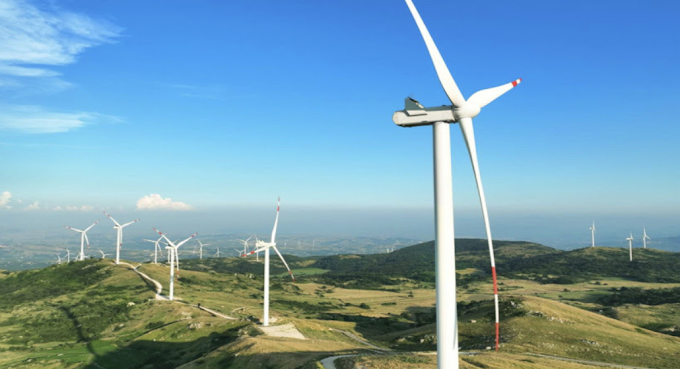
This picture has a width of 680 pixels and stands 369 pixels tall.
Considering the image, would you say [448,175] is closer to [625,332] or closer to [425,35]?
[425,35]

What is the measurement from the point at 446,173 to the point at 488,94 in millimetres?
7068

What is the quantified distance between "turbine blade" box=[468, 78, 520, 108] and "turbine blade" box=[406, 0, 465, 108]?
3.68 feet

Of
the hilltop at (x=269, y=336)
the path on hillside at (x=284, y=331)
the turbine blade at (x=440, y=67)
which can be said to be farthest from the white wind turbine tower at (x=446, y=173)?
the path on hillside at (x=284, y=331)

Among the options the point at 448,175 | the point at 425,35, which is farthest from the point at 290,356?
the point at 425,35

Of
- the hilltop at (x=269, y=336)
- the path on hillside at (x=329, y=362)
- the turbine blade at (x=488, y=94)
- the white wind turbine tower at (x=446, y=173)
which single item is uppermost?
the turbine blade at (x=488, y=94)

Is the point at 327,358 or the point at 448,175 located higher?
the point at 448,175

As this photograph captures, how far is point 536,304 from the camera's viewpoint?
105m

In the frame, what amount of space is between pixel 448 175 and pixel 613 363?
61.7m

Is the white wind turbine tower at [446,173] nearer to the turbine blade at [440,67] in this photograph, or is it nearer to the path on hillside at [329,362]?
the turbine blade at [440,67]

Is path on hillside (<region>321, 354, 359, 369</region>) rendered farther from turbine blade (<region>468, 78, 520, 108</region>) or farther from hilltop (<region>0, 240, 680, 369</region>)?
turbine blade (<region>468, 78, 520, 108</region>)

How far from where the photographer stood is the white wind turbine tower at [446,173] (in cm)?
2791

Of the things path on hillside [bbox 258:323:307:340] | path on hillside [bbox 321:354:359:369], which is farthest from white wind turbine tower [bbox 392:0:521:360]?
path on hillside [bbox 258:323:307:340]

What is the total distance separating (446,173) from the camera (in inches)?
1124

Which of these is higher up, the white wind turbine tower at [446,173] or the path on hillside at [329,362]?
the white wind turbine tower at [446,173]
